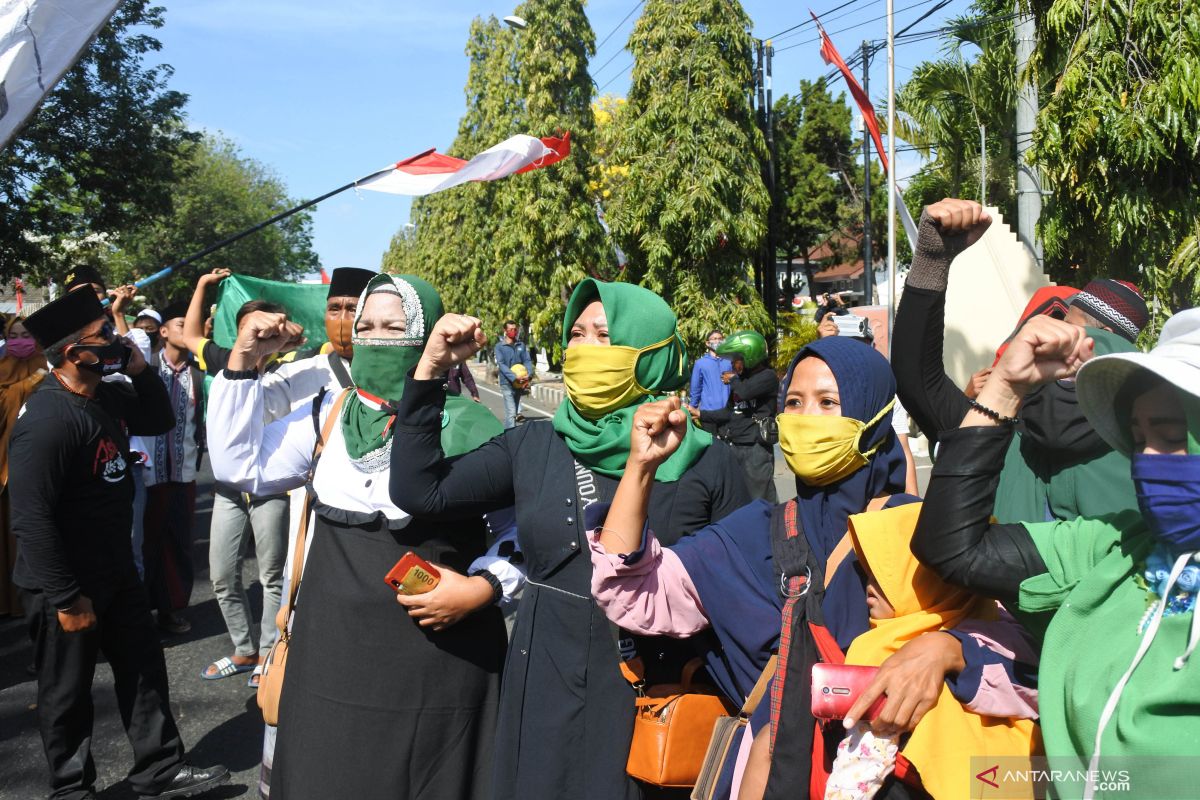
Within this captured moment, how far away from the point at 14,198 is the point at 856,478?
14934 mm

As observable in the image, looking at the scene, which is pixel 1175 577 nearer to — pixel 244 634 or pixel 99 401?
pixel 99 401

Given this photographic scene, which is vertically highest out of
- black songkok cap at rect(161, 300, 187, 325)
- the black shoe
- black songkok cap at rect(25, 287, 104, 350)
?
black songkok cap at rect(161, 300, 187, 325)

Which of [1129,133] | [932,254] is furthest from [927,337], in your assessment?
[1129,133]

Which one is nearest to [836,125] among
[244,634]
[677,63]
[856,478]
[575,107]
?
[575,107]

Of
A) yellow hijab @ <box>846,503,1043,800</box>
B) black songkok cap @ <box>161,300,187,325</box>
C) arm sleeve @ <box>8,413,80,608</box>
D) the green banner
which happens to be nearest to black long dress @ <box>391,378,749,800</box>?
yellow hijab @ <box>846,503,1043,800</box>

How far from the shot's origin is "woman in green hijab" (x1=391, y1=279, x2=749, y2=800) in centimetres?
261

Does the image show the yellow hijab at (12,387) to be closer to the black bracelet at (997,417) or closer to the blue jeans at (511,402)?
the black bracelet at (997,417)

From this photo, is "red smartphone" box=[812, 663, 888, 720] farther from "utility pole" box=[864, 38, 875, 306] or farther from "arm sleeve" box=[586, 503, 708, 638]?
"utility pole" box=[864, 38, 875, 306]

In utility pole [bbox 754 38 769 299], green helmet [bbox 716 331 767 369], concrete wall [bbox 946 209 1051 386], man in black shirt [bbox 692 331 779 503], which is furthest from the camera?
utility pole [bbox 754 38 769 299]

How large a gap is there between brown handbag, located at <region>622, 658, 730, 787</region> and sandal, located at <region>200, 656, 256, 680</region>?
13.7 feet

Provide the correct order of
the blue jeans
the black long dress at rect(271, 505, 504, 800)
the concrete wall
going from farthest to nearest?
the blue jeans
the concrete wall
the black long dress at rect(271, 505, 504, 800)

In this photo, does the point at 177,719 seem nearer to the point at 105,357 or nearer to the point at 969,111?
the point at 105,357

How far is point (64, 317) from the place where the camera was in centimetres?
418

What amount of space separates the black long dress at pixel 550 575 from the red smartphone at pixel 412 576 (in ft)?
0.45
